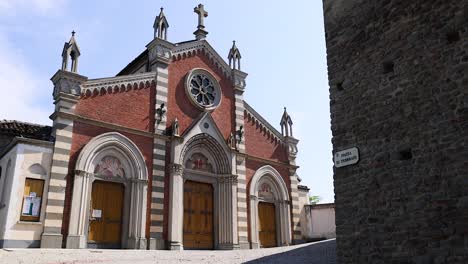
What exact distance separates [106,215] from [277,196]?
9912 millimetres

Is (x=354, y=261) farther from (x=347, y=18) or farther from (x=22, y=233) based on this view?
(x=22, y=233)

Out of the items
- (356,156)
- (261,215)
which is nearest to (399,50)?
(356,156)

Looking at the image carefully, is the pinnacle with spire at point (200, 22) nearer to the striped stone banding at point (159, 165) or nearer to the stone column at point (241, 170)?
the stone column at point (241, 170)

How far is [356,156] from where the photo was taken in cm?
995

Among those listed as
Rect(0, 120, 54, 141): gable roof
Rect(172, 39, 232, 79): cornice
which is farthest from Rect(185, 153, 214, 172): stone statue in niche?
Rect(0, 120, 54, 141): gable roof

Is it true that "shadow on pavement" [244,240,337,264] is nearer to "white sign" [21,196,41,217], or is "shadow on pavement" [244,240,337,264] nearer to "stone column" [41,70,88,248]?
"stone column" [41,70,88,248]

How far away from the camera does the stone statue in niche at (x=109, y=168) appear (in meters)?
16.5

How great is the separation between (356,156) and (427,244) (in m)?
2.59

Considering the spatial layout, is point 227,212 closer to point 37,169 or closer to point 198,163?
point 198,163

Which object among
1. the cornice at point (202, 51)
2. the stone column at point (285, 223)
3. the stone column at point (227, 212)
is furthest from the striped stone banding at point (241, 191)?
the stone column at point (285, 223)

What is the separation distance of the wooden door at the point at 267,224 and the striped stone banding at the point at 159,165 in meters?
6.35

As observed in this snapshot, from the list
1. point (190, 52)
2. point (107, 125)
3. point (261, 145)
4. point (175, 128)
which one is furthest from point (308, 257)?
point (190, 52)

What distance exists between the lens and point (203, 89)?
21484mm

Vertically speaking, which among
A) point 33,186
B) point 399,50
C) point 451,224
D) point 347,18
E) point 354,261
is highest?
point 347,18
